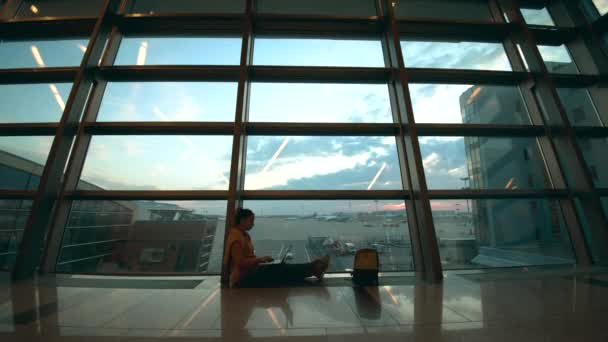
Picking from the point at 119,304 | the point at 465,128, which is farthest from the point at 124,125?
the point at 465,128

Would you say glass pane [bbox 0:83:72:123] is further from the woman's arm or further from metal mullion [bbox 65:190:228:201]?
the woman's arm

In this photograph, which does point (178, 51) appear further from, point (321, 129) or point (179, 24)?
point (321, 129)

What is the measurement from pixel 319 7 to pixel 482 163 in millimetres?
3468

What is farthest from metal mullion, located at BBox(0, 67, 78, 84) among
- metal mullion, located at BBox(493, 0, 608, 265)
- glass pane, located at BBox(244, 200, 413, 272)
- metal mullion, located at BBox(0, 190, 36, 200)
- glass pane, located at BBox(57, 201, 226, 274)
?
metal mullion, located at BBox(493, 0, 608, 265)

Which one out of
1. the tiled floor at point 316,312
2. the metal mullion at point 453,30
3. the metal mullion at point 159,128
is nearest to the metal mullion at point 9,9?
the metal mullion at point 159,128

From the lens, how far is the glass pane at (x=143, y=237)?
2.92 metres

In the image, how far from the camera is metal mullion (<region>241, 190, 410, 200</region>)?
307cm

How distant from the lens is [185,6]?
4102 millimetres

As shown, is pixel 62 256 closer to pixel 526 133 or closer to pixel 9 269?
pixel 9 269

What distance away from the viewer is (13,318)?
5.08 feet

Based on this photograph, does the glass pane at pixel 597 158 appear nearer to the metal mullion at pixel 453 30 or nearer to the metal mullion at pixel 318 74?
the metal mullion at pixel 453 30

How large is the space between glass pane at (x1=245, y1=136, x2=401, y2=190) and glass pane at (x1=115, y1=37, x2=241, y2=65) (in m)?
1.50

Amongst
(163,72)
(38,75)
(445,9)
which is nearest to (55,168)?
(38,75)

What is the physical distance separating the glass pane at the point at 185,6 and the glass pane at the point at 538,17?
4.67 m
